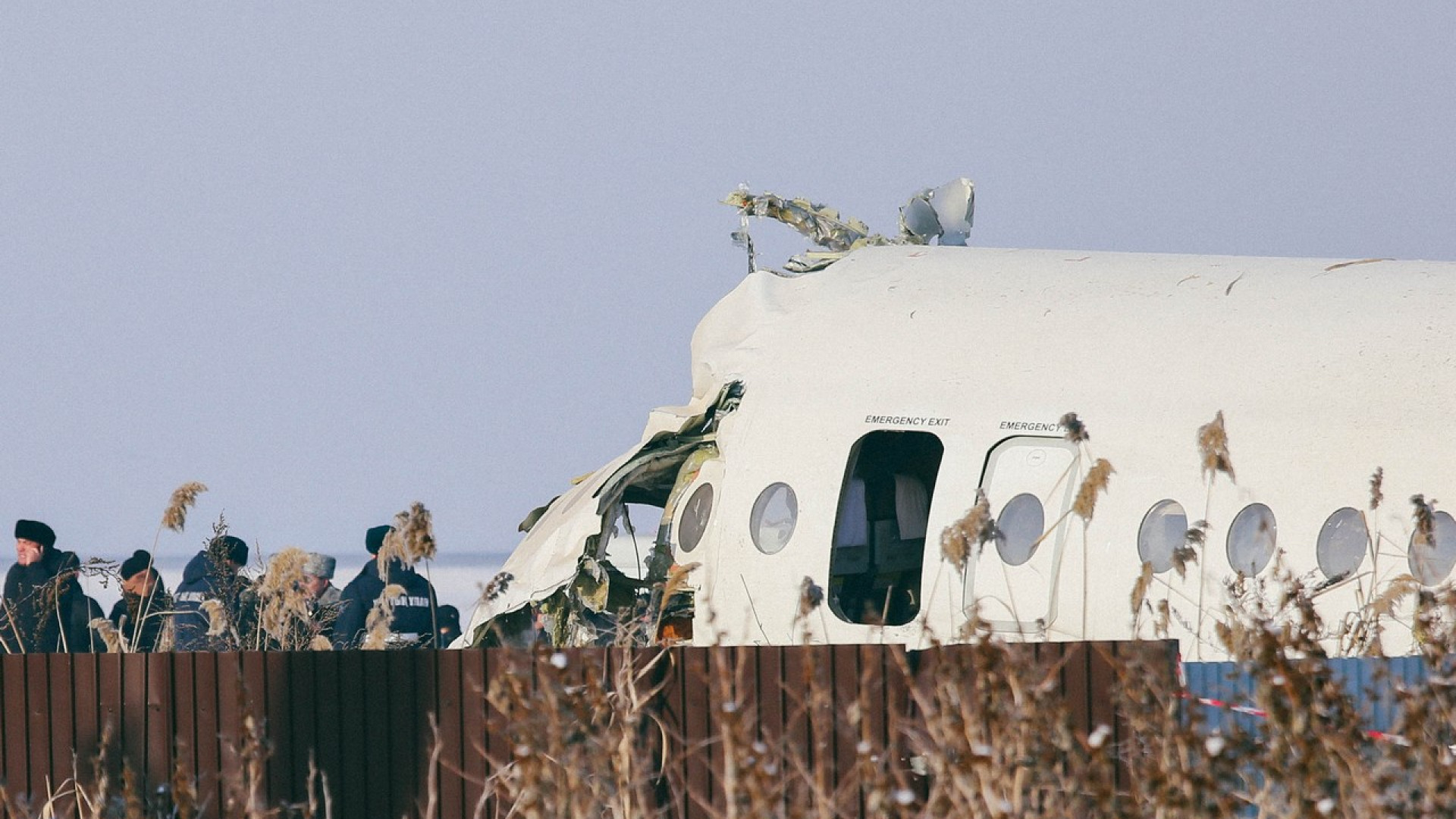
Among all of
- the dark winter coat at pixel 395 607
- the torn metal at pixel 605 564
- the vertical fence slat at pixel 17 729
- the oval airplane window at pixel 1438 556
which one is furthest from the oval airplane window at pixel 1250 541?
the dark winter coat at pixel 395 607

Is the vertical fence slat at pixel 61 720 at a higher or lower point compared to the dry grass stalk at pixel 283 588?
lower

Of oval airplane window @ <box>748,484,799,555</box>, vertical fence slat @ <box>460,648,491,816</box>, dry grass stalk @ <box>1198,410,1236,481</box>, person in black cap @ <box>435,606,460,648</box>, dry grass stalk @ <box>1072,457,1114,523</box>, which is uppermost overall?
dry grass stalk @ <box>1198,410,1236,481</box>

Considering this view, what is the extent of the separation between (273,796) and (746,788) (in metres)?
4.26

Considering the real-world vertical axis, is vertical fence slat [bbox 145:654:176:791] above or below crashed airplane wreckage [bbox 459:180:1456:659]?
below

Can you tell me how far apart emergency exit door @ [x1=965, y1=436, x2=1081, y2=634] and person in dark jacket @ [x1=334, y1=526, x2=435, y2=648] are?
565 centimetres

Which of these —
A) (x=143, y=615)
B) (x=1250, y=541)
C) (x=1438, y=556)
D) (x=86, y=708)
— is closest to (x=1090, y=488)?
(x=1250, y=541)

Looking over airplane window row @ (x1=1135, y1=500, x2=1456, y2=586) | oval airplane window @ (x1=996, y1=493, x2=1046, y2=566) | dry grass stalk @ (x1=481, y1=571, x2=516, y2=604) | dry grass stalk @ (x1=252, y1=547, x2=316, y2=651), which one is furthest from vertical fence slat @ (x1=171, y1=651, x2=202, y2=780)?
oval airplane window @ (x1=996, y1=493, x2=1046, y2=566)

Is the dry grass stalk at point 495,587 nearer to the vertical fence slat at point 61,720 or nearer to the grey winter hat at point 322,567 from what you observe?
the vertical fence slat at point 61,720

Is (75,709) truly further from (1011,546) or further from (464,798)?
(1011,546)

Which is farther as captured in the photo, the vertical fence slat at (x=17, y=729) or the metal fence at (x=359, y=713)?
the vertical fence slat at (x=17, y=729)

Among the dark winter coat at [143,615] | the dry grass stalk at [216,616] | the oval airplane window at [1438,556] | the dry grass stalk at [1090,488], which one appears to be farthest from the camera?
the dry grass stalk at [216,616]

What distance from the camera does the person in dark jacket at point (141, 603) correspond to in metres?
13.5

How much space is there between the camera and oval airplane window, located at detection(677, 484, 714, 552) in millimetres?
15656

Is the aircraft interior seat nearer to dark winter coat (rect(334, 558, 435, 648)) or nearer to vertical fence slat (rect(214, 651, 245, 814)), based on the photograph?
dark winter coat (rect(334, 558, 435, 648))
